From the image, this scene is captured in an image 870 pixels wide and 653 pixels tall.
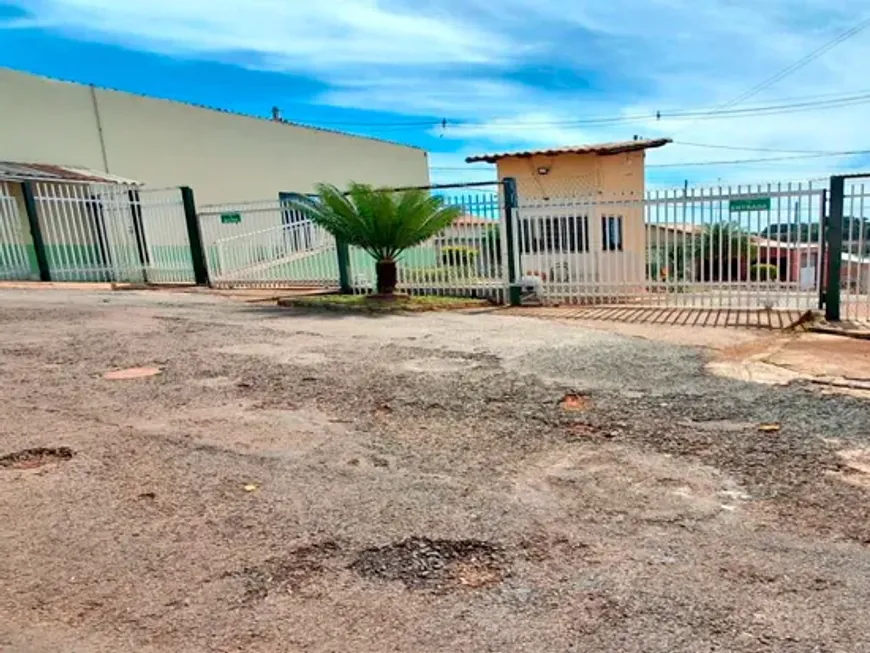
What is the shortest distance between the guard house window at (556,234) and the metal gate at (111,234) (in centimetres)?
825

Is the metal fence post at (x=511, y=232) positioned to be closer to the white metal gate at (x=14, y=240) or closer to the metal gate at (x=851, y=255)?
the metal gate at (x=851, y=255)

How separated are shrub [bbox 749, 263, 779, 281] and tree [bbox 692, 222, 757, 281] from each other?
166mm

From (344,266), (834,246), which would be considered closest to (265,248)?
(344,266)

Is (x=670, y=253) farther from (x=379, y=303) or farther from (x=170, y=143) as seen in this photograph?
(x=170, y=143)

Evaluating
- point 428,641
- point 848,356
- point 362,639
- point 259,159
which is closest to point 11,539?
point 362,639

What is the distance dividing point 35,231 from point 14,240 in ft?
2.58

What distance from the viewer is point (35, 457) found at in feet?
12.1

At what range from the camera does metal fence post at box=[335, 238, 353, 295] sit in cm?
1231

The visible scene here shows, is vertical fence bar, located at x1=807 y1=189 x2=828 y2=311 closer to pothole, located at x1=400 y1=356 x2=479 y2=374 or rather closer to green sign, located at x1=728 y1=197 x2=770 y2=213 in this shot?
green sign, located at x1=728 y1=197 x2=770 y2=213

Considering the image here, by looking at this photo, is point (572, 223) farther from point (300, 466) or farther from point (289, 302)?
point (300, 466)

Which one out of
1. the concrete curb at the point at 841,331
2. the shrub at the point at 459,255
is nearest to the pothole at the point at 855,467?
the concrete curb at the point at 841,331

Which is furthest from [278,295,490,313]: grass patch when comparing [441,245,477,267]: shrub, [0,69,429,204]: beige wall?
[0,69,429,204]: beige wall

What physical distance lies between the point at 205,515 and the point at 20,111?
62.9ft

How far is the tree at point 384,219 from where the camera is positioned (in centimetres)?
1105
